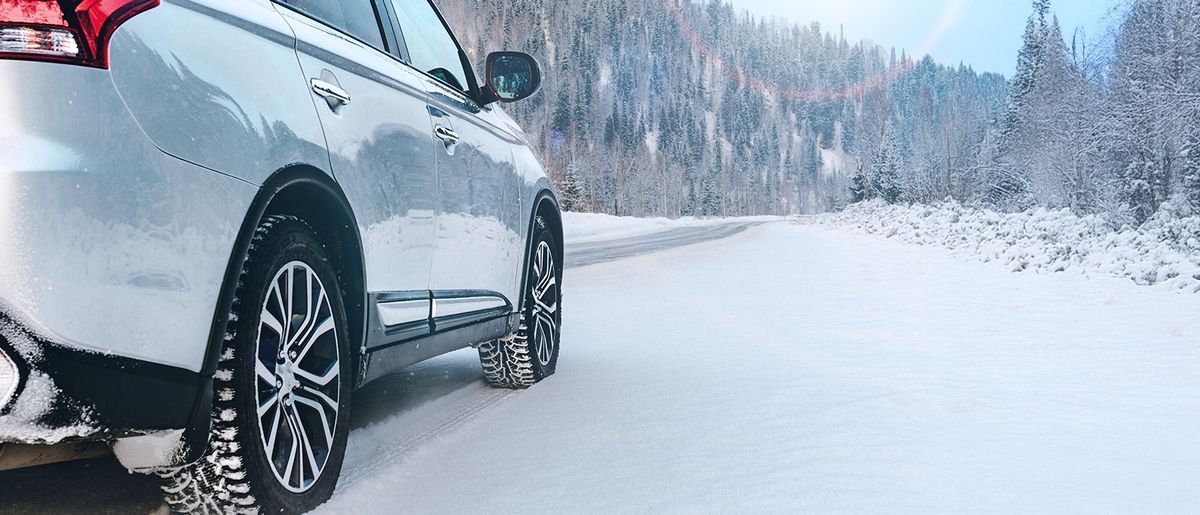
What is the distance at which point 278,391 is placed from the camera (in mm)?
1920

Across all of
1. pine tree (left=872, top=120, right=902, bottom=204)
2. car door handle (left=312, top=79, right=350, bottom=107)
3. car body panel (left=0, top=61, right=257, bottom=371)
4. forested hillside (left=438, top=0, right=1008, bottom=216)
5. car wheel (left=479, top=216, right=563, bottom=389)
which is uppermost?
forested hillside (left=438, top=0, right=1008, bottom=216)

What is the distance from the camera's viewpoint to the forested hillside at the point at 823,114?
49.3 ft

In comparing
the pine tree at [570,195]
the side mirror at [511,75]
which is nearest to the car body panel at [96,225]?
the side mirror at [511,75]

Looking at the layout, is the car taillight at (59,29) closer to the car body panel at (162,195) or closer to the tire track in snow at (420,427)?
the car body panel at (162,195)

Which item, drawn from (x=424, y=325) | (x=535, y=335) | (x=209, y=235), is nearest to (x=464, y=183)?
(x=424, y=325)

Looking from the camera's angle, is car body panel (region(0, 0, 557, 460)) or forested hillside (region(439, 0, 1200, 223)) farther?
forested hillside (region(439, 0, 1200, 223))

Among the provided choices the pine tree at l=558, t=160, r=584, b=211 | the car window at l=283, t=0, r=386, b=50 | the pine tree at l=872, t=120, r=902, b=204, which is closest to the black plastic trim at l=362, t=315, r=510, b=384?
the car window at l=283, t=0, r=386, b=50

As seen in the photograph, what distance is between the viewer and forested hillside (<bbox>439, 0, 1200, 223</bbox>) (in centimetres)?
1502

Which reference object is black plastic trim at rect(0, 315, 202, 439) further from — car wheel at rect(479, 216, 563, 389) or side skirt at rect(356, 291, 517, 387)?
car wheel at rect(479, 216, 563, 389)

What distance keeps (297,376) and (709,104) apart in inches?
5333

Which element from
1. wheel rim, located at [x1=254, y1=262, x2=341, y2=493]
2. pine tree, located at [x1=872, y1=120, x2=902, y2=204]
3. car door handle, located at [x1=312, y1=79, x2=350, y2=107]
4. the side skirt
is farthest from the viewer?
pine tree, located at [x1=872, y1=120, x2=902, y2=204]

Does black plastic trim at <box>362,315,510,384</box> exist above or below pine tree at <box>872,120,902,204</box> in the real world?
below

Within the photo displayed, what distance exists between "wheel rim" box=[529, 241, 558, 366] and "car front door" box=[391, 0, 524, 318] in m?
0.32

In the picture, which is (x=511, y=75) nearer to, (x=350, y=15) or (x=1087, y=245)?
(x=350, y=15)
